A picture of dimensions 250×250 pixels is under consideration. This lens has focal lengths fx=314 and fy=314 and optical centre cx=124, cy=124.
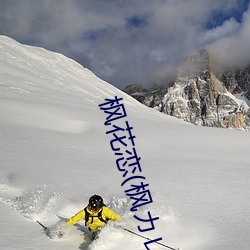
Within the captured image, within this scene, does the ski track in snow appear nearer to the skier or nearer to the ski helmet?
the skier

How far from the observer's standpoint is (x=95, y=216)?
5918mm

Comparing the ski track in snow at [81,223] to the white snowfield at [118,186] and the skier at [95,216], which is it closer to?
the white snowfield at [118,186]

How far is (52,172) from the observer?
867cm

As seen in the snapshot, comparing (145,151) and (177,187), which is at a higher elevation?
(145,151)

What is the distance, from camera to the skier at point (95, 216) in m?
5.82

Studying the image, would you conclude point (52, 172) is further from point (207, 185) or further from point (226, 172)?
point (226, 172)

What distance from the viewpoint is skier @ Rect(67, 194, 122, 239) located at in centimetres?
582

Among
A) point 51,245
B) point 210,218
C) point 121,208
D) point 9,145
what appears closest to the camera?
point 51,245

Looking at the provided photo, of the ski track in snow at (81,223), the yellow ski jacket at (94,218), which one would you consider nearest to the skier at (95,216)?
the yellow ski jacket at (94,218)

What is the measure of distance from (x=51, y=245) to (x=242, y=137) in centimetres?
1260

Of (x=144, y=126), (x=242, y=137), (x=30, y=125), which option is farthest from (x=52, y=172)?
(x=242, y=137)

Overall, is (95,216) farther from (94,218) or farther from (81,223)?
(81,223)

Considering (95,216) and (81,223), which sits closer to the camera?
(95,216)

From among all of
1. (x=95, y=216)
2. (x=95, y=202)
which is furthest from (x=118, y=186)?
(x=95, y=202)
